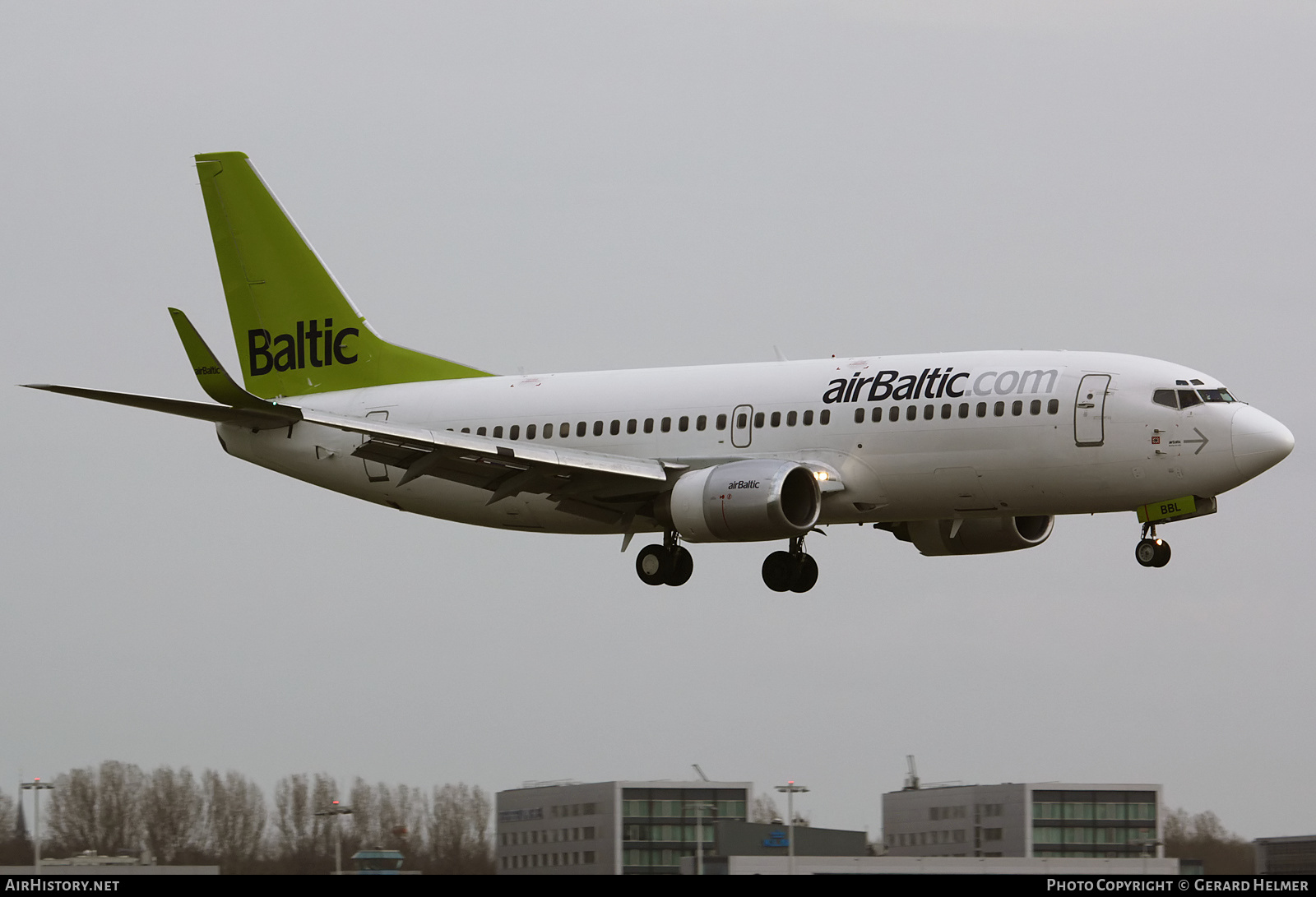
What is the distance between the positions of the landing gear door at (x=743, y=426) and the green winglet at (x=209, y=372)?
40.8ft

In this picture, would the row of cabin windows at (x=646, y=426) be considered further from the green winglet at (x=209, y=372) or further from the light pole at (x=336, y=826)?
the light pole at (x=336, y=826)

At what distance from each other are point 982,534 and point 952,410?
787 cm

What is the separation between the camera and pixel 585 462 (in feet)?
179

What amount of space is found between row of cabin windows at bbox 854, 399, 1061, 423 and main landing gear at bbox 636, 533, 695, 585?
6878 mm

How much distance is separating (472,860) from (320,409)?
637 inches

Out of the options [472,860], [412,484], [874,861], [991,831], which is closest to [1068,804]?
[991,831]

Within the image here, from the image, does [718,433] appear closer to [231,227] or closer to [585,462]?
[585,462]

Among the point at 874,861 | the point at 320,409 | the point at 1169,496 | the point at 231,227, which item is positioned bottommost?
the point at 874,861

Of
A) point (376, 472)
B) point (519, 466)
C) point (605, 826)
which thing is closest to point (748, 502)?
point (519, 466)

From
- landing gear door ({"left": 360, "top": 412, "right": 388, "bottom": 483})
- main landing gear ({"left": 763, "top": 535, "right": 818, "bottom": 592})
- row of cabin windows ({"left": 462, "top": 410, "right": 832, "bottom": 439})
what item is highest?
row of cabin windows ({"left": 462, "top": 410, "right": 832, "bottom": 439})

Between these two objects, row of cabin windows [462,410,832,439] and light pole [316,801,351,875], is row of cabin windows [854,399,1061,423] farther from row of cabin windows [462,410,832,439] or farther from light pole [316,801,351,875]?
light pole [316,801,351,875]

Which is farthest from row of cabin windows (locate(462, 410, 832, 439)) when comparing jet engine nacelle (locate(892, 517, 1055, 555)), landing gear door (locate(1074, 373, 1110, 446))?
landing gear door (locate(1074, 373, 1110, 446))

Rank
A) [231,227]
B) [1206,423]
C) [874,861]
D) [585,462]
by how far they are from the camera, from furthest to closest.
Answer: [874,861]
[231,227]
[585,462]
[1206,423]

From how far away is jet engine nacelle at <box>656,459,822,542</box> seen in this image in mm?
51812
